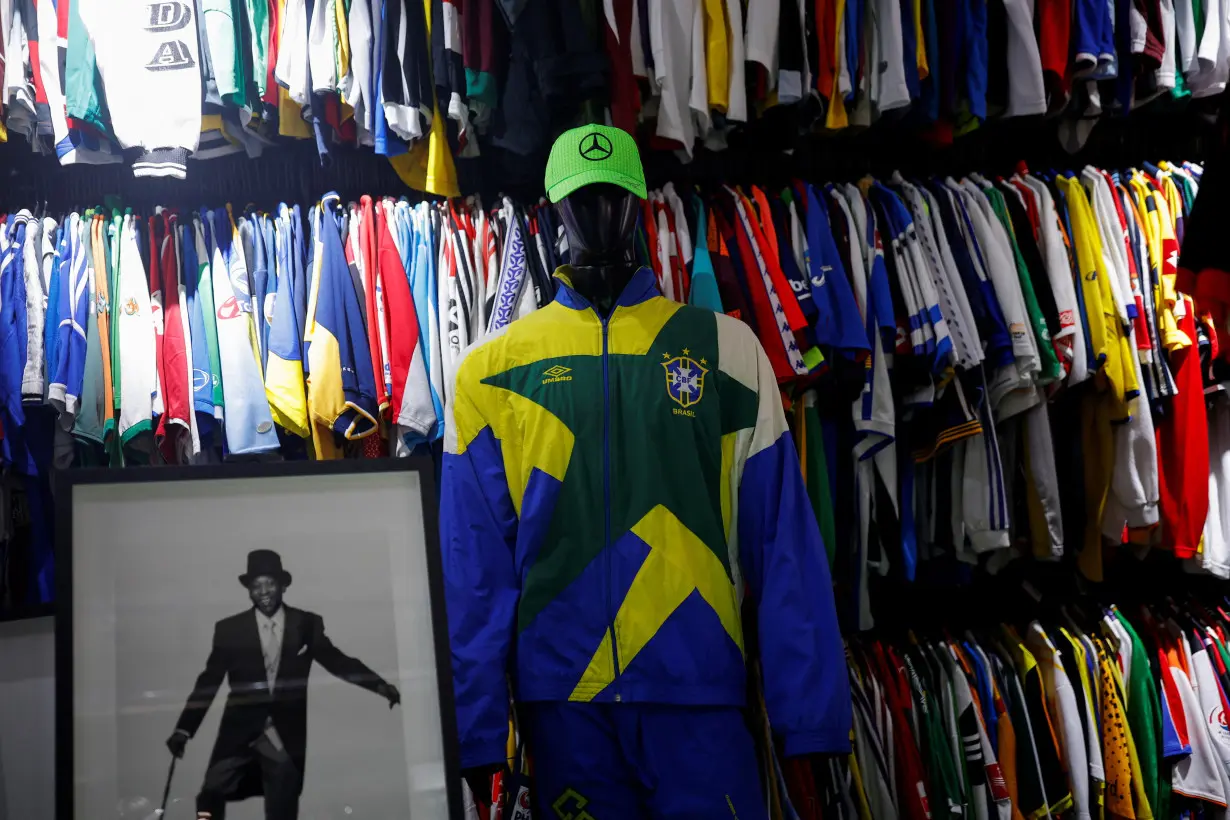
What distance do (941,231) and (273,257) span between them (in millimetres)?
1871

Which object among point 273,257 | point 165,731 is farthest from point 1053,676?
point 165,731

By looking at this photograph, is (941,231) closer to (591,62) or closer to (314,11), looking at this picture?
(591,62)

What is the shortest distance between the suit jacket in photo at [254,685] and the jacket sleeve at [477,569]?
35.2 inches

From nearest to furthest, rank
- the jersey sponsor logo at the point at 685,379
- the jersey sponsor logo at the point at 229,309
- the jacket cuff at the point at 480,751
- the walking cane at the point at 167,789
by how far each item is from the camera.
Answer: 1. the walking cane at the point at 167,789
2. the jacket cuff at the point at 480,751
3. the jersey sponsor logo at the point at 685,379
4. the jersey sponsor logo at the point at 229,309

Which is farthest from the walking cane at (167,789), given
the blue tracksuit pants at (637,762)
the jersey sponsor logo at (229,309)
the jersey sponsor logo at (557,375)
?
the jersey sponsor logo at (229,309)

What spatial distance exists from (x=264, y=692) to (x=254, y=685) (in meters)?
0.01

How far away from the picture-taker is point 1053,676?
314 centimetres

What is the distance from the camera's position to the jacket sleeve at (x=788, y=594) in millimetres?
2047

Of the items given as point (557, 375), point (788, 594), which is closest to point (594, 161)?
point (557, 375)

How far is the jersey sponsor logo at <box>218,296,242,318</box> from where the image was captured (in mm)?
2789

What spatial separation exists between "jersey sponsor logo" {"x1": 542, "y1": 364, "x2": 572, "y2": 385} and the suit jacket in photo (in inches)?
46.2

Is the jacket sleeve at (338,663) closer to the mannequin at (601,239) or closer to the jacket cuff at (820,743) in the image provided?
the jacket cuff at (820,743)

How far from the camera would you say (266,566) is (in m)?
1.12

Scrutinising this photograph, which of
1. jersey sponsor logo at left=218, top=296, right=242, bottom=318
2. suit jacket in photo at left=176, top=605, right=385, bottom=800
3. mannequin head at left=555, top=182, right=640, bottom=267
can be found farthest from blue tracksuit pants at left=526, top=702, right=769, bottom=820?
jersey sponsor logo at left=218, top=296, right=242, bottom=318
